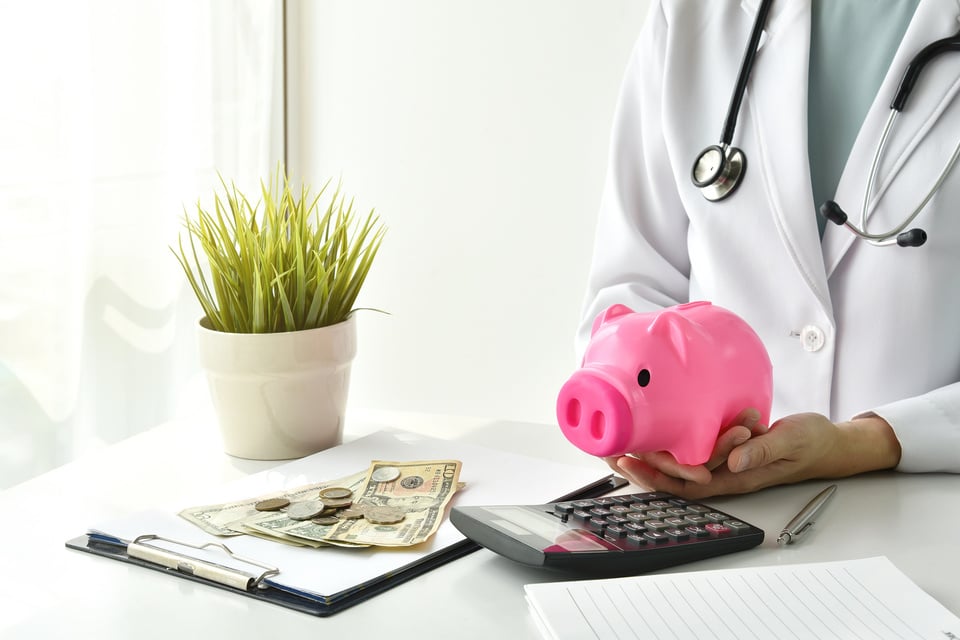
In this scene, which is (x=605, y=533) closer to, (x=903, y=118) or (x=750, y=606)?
(x=750, y=606)

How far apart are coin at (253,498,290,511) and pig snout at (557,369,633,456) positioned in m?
0.24

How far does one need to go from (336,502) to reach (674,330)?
31 cm

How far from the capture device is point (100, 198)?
1.52 meters

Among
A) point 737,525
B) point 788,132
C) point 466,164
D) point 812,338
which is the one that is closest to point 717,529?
point 737,525

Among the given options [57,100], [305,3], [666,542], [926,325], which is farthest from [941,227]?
[305,3]

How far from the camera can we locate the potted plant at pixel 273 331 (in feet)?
3.02

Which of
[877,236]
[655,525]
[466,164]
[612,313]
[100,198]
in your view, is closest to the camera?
[655,525]

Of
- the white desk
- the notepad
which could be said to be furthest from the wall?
the notepad

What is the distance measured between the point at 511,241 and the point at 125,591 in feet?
4.52

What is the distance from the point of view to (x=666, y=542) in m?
0.69

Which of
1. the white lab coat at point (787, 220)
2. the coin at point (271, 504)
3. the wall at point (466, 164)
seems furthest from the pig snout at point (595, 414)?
the wall at point (466, 164)

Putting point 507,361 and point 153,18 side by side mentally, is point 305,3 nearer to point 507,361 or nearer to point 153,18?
point 153,18

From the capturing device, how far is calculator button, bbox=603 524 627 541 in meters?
0.69

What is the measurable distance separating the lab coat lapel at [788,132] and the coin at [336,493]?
614mm
